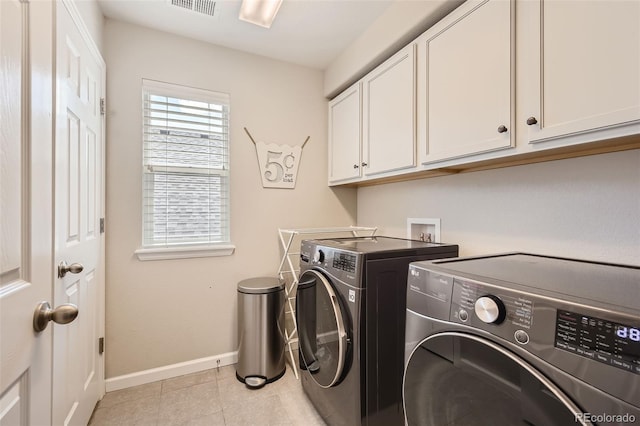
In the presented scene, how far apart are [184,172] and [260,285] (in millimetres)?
998

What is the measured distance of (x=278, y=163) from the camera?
2.35 metres

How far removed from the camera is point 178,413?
65.0 inches

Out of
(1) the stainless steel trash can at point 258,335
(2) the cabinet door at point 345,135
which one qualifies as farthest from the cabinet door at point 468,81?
(1) the stainless steel trash can at point 258,335

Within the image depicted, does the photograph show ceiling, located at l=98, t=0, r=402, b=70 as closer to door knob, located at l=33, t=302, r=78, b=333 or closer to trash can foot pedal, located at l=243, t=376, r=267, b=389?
door knob, located at l=33, t=302, r=78, b=333

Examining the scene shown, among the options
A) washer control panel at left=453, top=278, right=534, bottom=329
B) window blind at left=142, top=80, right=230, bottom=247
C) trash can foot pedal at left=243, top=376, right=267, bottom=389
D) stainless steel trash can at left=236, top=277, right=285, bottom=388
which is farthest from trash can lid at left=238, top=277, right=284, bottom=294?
washer control panel at left=453, top=278, right=534, bottom=329

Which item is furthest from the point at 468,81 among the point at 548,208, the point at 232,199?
the point at 232,199

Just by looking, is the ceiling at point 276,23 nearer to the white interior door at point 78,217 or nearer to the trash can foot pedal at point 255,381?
the white interior door at point 78,217

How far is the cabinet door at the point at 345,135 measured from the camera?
213 centimetres

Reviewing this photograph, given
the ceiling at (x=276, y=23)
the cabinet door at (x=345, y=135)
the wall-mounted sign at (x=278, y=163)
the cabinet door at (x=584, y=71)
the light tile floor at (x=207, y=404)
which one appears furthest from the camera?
the wall-mounted sign at (x=278, y=163)

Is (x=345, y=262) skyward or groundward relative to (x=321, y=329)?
skyward

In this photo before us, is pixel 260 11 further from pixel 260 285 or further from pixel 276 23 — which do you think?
pixel 260 285

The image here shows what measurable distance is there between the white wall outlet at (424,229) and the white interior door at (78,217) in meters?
1.85

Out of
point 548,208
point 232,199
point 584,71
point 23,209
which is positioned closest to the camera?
point 23,209

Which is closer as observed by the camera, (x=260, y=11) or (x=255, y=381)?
(x=260, y=11)
